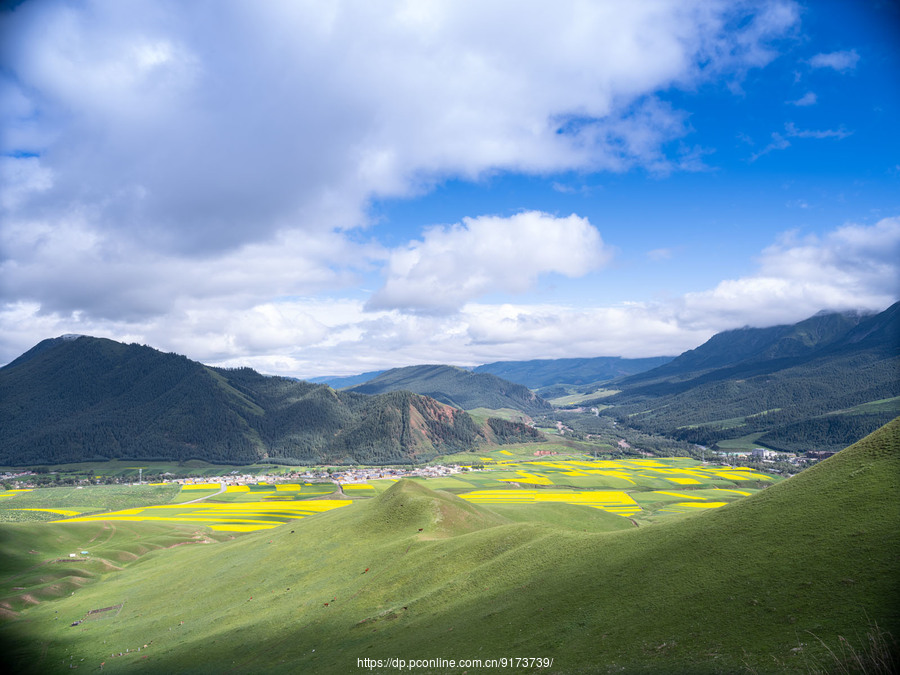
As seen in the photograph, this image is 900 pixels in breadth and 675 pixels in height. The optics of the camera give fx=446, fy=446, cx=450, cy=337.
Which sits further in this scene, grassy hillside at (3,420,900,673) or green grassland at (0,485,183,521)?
green grassland at (0,485,183,521)

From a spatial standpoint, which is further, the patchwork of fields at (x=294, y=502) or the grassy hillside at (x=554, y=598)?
the patchwork of fields at (x=294, y=502)

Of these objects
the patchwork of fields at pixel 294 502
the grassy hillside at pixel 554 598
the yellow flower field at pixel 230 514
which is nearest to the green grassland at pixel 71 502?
the patchwork of fields at pixel 294 502

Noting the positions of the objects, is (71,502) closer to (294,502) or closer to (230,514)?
(230,514)

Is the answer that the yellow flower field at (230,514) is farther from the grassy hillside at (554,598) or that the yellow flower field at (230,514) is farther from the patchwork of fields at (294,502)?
the grassy hillside at (554,598)

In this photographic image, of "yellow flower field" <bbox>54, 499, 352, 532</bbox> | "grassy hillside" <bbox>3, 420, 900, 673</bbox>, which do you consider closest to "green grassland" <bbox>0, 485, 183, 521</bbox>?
"yellow flower field" <bbox>54, 499, 352, 532</bbox>

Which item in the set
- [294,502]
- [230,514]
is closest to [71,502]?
[230,514]

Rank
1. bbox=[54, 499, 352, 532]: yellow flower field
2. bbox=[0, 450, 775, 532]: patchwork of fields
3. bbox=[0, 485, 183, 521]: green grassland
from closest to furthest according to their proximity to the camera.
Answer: bbox=[54, 499, 352, 532]: yellow flower field < bbox=[0, 450, 775, 532]: patchwork of fields < bbox=[0, 485, 183, 521]: green grassland

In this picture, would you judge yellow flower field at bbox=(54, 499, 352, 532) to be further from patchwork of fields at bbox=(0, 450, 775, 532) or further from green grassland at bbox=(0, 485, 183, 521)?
green grassland at bbox=(0, 485, 183, 521)

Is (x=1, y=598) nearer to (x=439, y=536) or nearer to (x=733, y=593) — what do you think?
(x=439, y=536)

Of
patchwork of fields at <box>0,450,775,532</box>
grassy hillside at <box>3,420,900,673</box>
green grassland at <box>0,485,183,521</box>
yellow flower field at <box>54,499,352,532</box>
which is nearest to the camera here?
grassy hillside at <box>3,420,900,673</box>
